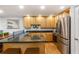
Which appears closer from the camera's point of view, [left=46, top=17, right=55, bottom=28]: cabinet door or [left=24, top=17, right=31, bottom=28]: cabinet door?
[left=24, top=17, right=31, bottom=28]: cabinet door

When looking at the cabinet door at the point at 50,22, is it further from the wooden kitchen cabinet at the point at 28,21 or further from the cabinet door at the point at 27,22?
the cabinet door at the point at 27,22

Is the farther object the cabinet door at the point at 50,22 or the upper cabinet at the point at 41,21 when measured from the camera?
the cabinet door at the point at 50,22

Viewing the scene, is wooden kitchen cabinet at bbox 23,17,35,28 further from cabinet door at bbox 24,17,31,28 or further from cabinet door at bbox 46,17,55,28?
cabinet door at bbox 46,17,55,28

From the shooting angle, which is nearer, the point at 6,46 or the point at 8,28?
the point at 6,46

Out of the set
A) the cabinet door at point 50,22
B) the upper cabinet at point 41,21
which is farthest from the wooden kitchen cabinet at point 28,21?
the cabinet door at point 50,22

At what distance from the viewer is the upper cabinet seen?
946 cm

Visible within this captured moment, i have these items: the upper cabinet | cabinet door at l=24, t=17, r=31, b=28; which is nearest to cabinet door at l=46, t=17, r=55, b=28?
the upper cabinet

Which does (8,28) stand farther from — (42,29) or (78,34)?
(78,34)

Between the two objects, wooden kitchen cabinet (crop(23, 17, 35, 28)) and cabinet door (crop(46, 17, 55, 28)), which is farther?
cabinet door (crop(46, 17, 55, 28))

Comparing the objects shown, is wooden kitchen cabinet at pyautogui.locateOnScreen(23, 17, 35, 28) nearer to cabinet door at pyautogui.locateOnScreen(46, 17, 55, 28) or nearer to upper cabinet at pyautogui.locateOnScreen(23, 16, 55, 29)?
upper cabinet at pyautogui.locateOnScreen(23, 16, 55, 29)

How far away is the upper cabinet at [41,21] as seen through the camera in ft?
31.0
